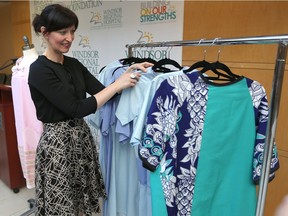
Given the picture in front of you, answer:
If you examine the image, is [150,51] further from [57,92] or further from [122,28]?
[57,92]

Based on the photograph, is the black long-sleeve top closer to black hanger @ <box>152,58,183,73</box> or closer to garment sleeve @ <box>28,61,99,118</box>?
garment sleeve @ <box>28,61,99,118</box>

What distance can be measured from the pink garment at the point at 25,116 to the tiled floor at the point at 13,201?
56 cm

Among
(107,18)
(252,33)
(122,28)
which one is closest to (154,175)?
(252,33)

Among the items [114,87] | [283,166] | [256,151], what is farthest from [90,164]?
[283,166]

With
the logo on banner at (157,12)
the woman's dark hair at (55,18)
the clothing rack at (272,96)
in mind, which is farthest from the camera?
the logo on banner at (157,12)

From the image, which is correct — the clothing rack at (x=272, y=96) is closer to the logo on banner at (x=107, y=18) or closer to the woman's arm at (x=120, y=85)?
the woman's arm at (x=120, y=85)

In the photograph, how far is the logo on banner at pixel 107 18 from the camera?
240cm

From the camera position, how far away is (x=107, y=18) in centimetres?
251

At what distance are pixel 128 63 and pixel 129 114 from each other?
1.22 feet

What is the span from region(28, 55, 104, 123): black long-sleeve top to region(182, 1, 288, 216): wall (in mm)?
1004

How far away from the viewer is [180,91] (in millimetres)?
928

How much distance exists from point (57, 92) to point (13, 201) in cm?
180

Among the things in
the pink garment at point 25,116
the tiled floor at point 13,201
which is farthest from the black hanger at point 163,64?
the tiled floor at point 13,201

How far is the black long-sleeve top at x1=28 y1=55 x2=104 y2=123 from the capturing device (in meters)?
1.12
